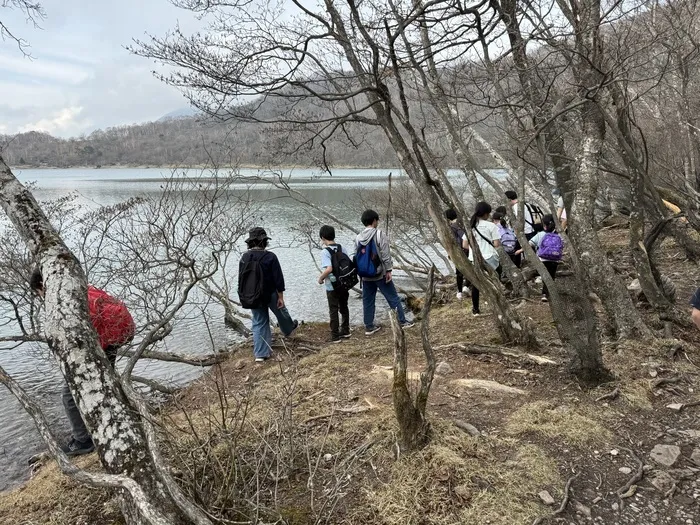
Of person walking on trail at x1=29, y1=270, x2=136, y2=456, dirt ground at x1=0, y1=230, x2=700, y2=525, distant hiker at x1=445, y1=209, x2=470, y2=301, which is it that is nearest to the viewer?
dirt ground at x1=0, y1=230, x2=700, y2=525

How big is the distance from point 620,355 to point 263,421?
376 cm

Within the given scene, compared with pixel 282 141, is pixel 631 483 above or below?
below

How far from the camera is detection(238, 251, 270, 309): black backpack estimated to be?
6.52m

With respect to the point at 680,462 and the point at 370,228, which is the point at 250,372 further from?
the point at 680,462

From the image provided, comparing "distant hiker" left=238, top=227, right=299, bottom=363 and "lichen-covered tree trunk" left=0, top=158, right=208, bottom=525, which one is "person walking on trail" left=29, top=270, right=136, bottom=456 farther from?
"distant hiker" left=238, top=227, right=299, bottom=363

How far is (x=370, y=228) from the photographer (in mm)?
6949

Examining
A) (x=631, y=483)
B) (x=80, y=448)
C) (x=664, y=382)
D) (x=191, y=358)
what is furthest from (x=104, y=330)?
(x=664, y=382)

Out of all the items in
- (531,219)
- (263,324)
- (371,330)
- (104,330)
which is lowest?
(371,330)

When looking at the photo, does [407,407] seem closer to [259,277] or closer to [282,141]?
[259,277]

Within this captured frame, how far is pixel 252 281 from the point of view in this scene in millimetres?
6543

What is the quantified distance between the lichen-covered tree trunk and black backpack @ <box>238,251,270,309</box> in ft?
10.7

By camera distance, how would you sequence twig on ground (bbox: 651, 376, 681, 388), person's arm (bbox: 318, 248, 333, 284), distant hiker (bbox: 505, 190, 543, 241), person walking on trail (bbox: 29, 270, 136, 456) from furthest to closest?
distant hiker (bbox: 505, 190, 543, 241) → person's arm (bbox: 318, 248, 333, 284) → person walking on trail (bbox: 29, 270, 136, 456) → twig on ground (bbox: 651, 376, 681, 388)

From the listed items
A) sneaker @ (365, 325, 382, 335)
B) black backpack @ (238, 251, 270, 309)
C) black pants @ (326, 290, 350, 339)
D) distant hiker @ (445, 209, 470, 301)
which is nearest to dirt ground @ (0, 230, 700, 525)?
black backpack @ (238, 251, 270, 309)

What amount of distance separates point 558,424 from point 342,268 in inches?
154
